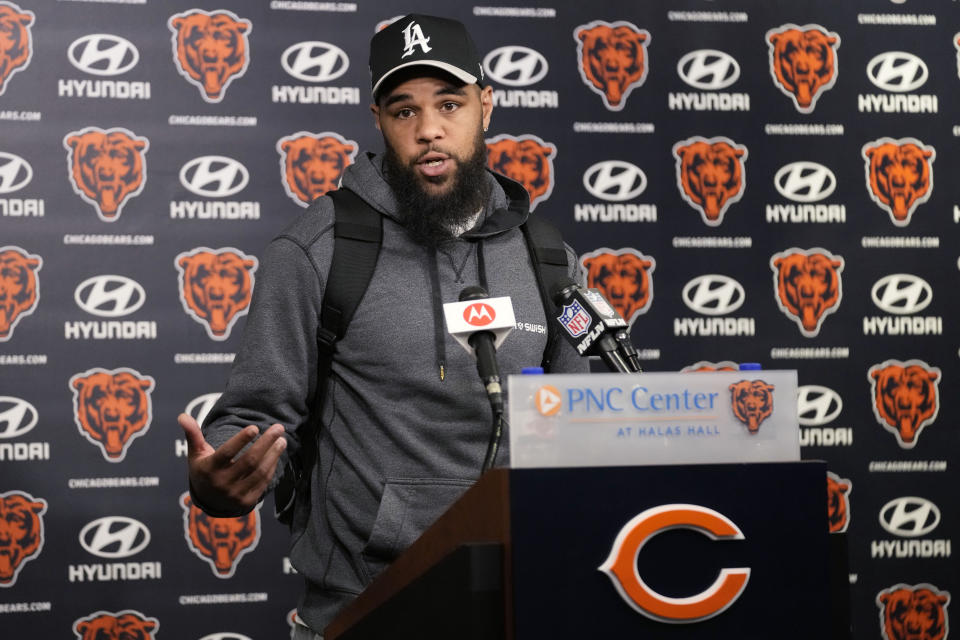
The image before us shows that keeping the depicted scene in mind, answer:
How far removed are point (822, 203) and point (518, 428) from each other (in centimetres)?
294

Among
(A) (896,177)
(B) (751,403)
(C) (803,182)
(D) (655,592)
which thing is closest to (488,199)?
(B) (751,403)

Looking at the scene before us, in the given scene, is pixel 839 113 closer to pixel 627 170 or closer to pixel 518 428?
pixel 627 170

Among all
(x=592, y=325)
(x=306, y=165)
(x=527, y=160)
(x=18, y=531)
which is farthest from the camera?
(x=527, y=160)

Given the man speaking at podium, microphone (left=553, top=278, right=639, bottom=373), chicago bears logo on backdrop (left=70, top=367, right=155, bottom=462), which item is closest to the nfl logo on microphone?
microphone (left=553, top=278, right=639, bottom=373)

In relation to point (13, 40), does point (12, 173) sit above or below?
below

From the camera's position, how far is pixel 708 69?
3.64 meters

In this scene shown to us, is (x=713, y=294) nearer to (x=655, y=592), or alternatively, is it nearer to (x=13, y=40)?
(x=13, y=40)

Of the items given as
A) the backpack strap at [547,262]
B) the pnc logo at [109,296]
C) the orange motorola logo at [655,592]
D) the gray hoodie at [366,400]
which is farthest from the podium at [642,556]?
the pnc logo at [109,296]

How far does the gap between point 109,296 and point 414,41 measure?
5.52 feet

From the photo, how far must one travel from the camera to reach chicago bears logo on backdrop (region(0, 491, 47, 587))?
3158 mm

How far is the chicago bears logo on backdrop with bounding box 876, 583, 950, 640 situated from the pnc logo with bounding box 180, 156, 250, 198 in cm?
249

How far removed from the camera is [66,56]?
3.31m

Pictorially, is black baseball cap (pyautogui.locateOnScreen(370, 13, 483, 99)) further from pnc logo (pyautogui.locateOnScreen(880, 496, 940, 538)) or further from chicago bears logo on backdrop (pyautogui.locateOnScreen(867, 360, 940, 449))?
pnc logo (pyautogui.locateOnScreen(880, 496, 940, 538))

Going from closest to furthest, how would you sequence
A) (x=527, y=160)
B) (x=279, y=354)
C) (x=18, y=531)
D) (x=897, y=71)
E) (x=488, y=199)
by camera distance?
(x=279, y=354), (x=488, y=199), (x=18, y=531), (x=527, y=160), (x=897, y=71)
